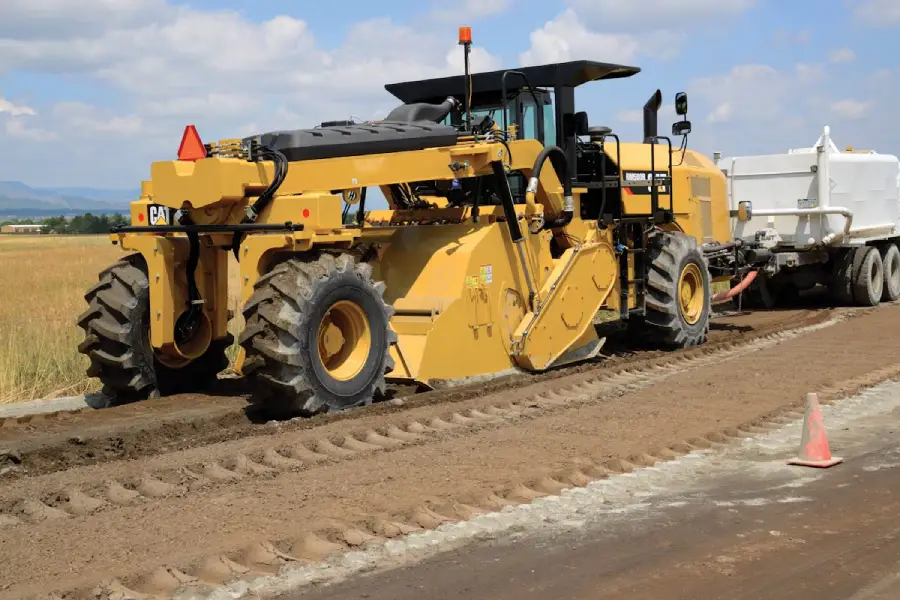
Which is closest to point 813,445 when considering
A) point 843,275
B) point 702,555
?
point 702,555

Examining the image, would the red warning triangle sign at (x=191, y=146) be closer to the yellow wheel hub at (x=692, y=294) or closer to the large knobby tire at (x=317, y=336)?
the large knobby tire at (x=317, y=336)

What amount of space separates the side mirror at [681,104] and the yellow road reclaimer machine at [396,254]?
0.10ft

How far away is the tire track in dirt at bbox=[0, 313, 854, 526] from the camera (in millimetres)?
5812

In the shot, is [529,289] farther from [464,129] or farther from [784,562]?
[784,562]

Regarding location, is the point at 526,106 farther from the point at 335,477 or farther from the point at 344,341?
the point at 335,477

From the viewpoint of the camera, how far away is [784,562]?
189 inches

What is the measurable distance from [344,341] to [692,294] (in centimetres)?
570

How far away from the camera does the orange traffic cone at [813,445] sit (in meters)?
6.65

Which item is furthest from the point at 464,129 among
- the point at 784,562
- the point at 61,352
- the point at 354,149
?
the point at 784,562

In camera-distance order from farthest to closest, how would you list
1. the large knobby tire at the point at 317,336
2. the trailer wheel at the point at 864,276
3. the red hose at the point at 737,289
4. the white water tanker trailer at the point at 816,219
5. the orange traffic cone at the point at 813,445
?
the trailer wheel at the point at 864,276 → the white water tanker trailer at the point at 816,219 → the red hose at the point at 737,289 → the large knobby tire at the point at 317,336 → the orange traffic cone at the point at 813,445

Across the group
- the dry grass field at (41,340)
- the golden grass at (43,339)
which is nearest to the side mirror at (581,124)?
the golden grass at (43,339)

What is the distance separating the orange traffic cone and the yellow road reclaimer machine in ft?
11.0

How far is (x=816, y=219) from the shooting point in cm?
1712

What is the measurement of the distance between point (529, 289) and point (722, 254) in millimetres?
4833
